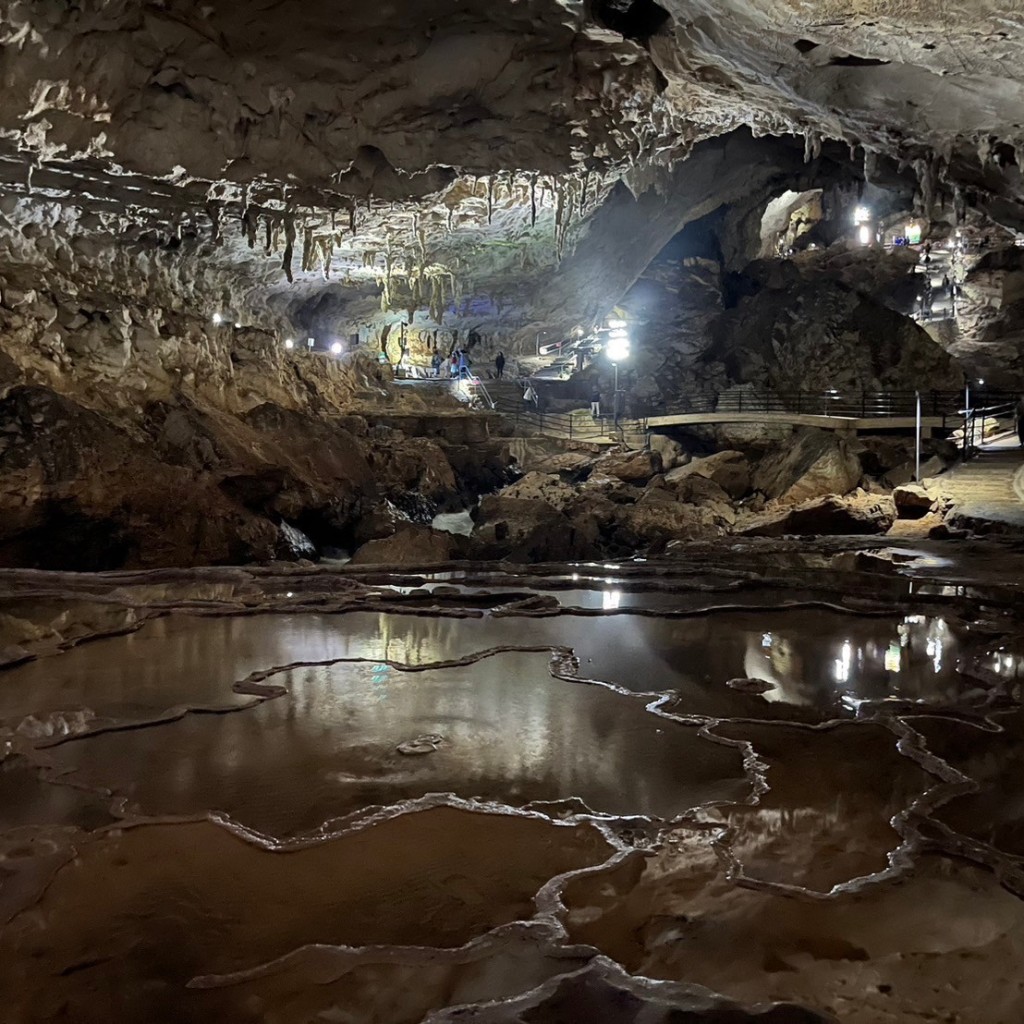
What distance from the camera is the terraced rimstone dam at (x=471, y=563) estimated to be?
235 centimetres

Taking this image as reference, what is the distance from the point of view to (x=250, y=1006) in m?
2.05

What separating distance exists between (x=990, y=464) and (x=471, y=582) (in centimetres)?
1275

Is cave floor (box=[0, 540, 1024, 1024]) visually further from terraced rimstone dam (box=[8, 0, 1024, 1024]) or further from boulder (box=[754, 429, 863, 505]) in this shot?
boulder (box=[754, 429, 863, 505])

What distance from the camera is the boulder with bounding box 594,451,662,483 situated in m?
22.6

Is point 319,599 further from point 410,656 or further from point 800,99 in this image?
point 800,99

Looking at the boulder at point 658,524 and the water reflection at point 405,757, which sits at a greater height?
the boulder at point 658,524

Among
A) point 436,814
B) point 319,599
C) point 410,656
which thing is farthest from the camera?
point 319,599

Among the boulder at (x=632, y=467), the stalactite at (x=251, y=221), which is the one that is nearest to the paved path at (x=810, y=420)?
the boulder at (x=632, y=467)

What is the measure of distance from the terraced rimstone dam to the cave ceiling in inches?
2.7

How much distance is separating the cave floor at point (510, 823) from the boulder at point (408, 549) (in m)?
6.46

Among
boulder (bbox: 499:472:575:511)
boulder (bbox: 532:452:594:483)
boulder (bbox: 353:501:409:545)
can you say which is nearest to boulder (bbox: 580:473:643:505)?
boulder (bbox: 499:472:575:511)

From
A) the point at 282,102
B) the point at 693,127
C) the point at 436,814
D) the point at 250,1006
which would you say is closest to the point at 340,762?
the point at 436,814

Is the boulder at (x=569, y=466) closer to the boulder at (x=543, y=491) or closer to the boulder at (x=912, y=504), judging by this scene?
the boulder at (x=543, y=491)

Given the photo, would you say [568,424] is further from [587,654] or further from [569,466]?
[587,654]
